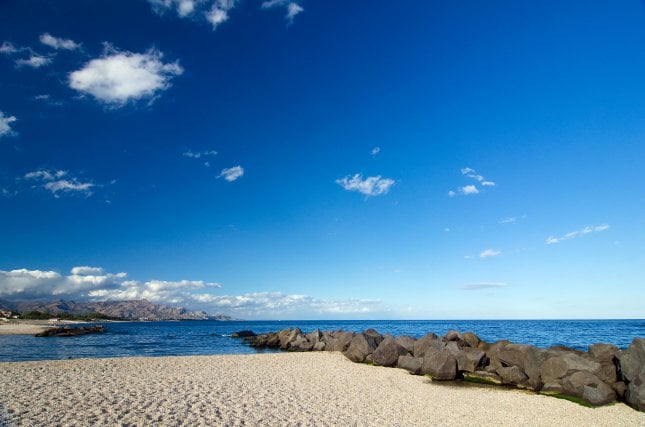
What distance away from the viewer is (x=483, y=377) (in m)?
19.8

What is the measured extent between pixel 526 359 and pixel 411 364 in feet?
19.7

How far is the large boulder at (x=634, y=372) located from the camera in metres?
14.3

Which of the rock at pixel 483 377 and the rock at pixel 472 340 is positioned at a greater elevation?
the rock at pixel 472 340

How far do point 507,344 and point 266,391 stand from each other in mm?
14298

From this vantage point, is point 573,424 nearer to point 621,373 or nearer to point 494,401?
point 494,401

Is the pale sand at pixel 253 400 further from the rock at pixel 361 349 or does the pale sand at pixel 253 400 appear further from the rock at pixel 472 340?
the rock at pixel 472 340

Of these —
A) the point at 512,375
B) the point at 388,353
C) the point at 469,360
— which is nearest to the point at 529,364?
the point at 512,375

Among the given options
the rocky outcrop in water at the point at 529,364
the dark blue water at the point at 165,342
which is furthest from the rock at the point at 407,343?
the dark blue water at the point at 165,342

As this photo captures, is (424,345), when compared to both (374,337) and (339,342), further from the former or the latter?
(339,342)

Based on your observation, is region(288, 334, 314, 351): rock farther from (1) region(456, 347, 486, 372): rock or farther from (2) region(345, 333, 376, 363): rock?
(1) region(456, 347, 486, 372): rock

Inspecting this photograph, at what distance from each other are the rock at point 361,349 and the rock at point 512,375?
360 inches

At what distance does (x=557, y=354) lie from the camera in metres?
17.6

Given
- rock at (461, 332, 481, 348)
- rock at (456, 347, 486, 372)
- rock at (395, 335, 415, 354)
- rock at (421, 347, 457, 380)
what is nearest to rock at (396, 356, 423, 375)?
rock at (421, 347, 457, 380)

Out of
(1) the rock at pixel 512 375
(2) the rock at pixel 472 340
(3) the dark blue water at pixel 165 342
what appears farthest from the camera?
(3) the dark blue water at pixel 165 342
